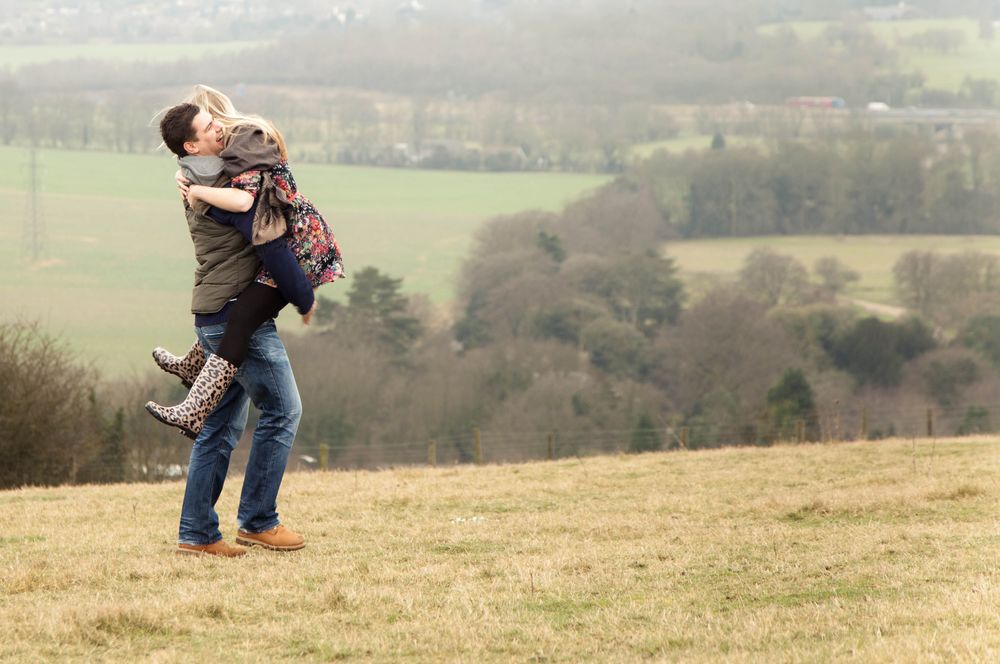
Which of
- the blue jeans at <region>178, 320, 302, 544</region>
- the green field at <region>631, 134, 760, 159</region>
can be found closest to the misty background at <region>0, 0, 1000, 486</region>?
the green field at <region>631, 134, 760, 159</region>

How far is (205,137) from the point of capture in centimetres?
708

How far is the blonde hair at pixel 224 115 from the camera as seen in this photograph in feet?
23.3

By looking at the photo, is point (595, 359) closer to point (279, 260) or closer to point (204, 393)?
point (204, 393)

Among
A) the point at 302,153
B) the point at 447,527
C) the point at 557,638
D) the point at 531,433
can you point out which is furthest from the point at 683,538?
the point at 302,153

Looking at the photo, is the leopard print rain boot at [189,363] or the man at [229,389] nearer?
the man at [229,389]

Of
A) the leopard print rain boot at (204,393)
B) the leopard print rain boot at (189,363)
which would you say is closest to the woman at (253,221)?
the leopard print rain boot at (204,393)


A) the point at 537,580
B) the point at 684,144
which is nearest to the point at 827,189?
the point at 684,144

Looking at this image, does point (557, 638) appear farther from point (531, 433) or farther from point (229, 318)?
point (531, 433)

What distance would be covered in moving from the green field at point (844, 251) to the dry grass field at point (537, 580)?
9712cm

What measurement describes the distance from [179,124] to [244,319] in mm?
1160

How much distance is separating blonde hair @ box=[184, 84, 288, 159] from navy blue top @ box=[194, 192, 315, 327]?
438mm

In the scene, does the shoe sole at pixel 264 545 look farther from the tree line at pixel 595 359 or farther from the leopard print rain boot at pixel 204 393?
the tree line at pixel 595 359

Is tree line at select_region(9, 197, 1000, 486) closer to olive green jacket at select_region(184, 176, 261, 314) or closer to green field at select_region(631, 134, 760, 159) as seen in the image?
olive green jacket at select_region(184, 176, 261, 314)

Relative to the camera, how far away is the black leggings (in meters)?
7.07
